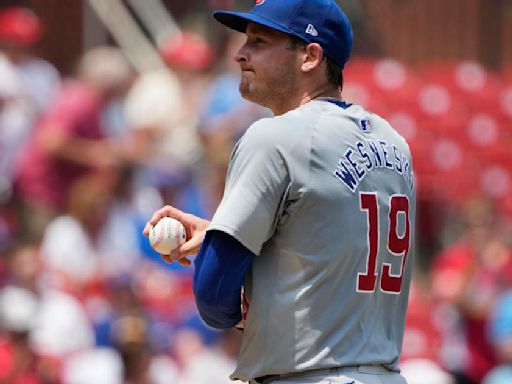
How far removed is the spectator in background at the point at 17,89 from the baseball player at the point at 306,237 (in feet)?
14.8

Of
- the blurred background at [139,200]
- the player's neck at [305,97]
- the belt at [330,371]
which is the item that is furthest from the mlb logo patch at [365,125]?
the blurred background at [139,200]

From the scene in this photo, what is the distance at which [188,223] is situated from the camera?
312 centimetres

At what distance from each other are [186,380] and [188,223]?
3.48 meters

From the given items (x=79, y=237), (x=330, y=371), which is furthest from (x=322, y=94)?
(x=79, y=237)

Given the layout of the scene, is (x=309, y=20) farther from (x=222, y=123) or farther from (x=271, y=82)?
(x=222, y=123)

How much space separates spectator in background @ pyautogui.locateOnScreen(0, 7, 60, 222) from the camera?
7441mm

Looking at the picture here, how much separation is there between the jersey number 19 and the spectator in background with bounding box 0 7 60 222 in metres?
→ 4.55

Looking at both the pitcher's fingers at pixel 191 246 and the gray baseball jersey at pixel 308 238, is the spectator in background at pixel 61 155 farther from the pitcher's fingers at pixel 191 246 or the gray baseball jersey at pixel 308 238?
the gray baseball jersey at pixel 308 238

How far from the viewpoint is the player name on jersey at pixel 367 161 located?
297cm

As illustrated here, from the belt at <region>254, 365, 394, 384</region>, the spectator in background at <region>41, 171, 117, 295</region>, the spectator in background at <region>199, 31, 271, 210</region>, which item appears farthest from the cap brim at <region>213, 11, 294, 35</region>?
the spectator in background at <region>199, 31, 271, 210</region>

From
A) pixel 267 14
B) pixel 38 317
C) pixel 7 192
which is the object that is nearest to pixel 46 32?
pixel 7 192

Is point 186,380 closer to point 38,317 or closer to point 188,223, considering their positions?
point 38,317

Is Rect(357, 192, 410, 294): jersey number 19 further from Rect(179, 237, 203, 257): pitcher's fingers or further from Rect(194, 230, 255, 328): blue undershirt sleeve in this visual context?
Rect(179, 237, 203, 257): pitcher's fingers

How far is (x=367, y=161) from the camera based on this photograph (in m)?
3.03
